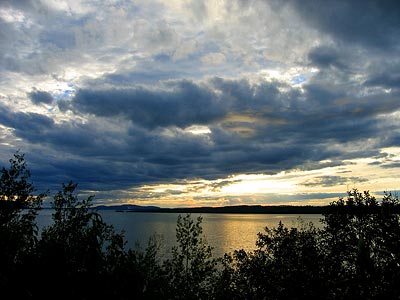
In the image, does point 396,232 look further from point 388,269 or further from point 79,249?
point 79,249

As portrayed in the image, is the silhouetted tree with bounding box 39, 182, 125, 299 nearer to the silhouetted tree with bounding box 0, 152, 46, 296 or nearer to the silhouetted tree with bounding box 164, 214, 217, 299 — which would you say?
the silhouetted tree with bounding box 0, 152, 46, 296

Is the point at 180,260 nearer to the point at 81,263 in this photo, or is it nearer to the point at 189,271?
the point at 189,271

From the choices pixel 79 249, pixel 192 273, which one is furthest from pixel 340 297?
pixel 79 249

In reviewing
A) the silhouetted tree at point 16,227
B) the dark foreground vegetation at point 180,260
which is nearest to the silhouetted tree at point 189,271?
the dark foreground vegetation at point 180,260

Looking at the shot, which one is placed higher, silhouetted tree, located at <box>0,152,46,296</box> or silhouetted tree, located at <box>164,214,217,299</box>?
silhouetted tree, located at <box>0,152,46,296</box>

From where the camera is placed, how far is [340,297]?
77.0 feet

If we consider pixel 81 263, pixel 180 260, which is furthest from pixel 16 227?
pixel 180 260

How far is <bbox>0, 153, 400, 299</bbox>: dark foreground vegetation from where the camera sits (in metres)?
16.1

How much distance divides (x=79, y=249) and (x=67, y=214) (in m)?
Answer: 9.60

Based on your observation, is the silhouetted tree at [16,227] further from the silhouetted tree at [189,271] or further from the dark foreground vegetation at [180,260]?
the silhouetted tree at [189,271]

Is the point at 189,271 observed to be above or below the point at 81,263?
below

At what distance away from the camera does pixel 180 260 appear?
33094 mm

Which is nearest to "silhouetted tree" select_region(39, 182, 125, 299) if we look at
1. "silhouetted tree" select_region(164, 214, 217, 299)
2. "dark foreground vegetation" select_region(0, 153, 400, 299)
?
"dark foreground vegetation" select_region(0, 153, 400, 299)

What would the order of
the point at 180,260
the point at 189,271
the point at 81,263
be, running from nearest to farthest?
1. the point at 81,263
2. the point at 180,260
3. the point at 189,271
